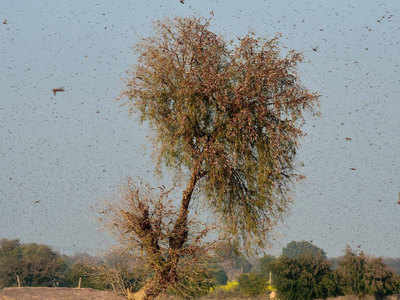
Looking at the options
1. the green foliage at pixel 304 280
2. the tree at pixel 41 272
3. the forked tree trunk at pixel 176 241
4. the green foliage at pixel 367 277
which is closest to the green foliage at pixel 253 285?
the green foliage at pixel 304 280

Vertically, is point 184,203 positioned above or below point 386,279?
above

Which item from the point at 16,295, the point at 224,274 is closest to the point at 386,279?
the point at 16,295

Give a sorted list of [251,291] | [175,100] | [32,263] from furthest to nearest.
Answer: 1. [32,263]
2. [251,291]
3. [175,100]

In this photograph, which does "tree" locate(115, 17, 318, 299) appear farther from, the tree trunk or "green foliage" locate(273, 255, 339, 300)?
"green foliage" locate(273, 255, 339, 300)

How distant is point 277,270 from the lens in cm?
5459

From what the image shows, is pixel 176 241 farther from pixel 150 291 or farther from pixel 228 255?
pixel 150 291

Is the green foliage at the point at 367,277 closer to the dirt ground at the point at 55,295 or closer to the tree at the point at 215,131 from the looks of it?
the dirt ground at the point at 55,295

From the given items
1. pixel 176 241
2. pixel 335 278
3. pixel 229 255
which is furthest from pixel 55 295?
pixel 335 278

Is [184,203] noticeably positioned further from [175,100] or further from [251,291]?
[251,291]

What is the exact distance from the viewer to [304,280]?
52500 mm

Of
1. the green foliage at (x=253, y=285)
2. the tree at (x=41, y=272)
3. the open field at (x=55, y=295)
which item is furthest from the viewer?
the tree at (x=41, y=272)

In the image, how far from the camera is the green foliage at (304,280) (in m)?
52.6

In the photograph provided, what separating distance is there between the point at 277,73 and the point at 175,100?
3940 mm

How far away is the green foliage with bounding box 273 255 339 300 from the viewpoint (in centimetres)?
5259
